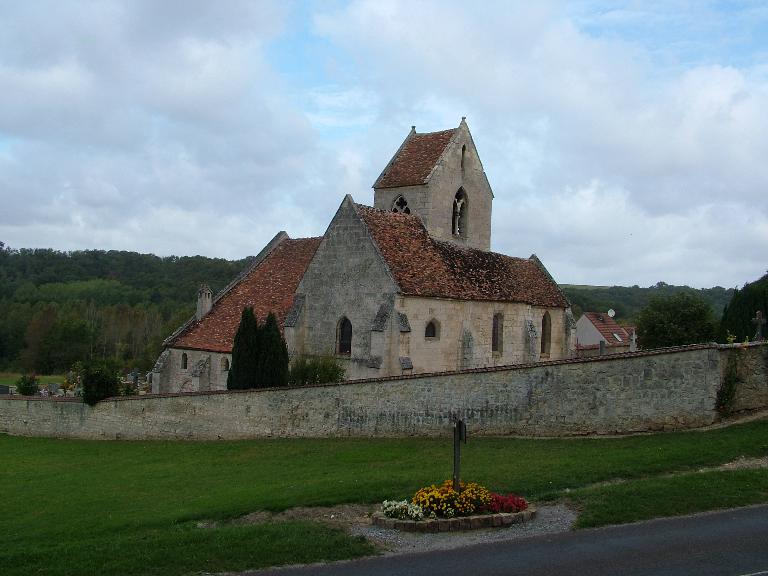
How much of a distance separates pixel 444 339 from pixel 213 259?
104563 millimetres

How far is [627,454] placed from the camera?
17562 mm

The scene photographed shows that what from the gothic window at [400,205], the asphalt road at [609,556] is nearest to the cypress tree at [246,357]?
the gothic window at [400,205]

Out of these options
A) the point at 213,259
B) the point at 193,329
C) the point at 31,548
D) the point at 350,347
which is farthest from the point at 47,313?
the point at 31,548

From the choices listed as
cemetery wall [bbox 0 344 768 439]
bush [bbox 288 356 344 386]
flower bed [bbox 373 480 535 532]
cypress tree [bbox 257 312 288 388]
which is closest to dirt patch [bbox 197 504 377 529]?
flower bed [bbox 373 480 535 532]

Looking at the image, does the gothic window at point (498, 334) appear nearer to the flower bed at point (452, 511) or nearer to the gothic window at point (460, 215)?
the gothic window at point (460, 215)

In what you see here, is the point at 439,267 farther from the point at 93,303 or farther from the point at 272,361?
the point at 93,303

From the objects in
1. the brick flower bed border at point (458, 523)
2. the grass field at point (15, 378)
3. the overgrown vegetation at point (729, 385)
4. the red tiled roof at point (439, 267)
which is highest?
the red tiled roof at point (439, 267)

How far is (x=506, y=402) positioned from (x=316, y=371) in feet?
28.7

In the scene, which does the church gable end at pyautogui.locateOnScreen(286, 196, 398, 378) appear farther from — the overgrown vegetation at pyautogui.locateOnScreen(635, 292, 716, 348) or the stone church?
the overgrown vegetation at pyautogui.locateOnScreen(635, 292, 716, 348)

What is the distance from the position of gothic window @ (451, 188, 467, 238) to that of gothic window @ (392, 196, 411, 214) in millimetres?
2566

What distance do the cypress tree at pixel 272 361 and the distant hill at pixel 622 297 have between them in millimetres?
61217

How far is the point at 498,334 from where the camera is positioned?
33.3 m

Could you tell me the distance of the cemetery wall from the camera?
20.0 meters

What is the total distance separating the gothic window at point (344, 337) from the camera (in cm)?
2997
